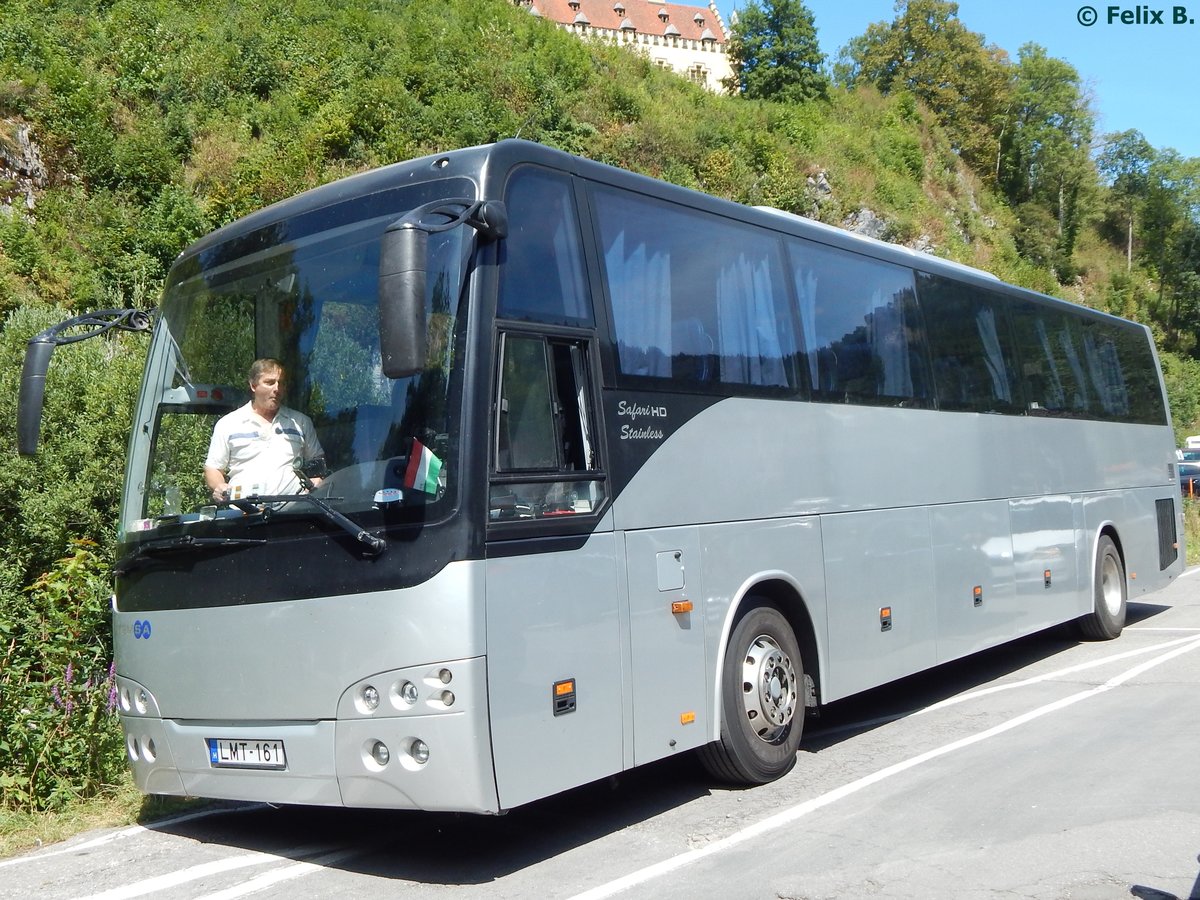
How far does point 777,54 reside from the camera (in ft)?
191

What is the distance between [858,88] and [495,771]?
62.1 m

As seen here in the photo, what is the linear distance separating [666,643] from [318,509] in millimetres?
2194

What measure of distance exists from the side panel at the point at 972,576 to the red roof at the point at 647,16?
102 metres

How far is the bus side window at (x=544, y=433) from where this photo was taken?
18.8ft

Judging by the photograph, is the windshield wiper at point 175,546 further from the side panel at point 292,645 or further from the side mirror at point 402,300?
the side mirror at point 402,300

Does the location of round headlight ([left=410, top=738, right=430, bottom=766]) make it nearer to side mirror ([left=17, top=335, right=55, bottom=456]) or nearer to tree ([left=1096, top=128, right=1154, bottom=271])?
side mirror ([left=17, top=335, right=55, bottom=456])

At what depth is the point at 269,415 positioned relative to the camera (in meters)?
6.14

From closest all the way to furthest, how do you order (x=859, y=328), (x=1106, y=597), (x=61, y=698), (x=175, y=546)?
(x=175, y=546) → (x=61, y=698) → (x=859, y=328) → (x=1106, y=597)

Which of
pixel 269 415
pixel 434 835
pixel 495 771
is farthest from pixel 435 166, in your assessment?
pixel 434 835

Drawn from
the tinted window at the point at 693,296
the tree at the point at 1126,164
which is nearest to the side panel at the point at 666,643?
the tinted window at the point at 693,296

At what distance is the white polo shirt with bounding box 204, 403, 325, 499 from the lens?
5.89 metres

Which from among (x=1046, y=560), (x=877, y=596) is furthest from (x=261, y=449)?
(x=1046, y=560)

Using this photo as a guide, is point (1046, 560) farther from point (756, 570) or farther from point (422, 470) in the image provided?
point (422, 470)

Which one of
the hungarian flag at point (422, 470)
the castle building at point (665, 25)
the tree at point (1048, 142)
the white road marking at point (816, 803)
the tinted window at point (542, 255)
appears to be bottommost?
the white road marking at point (816, 803)
